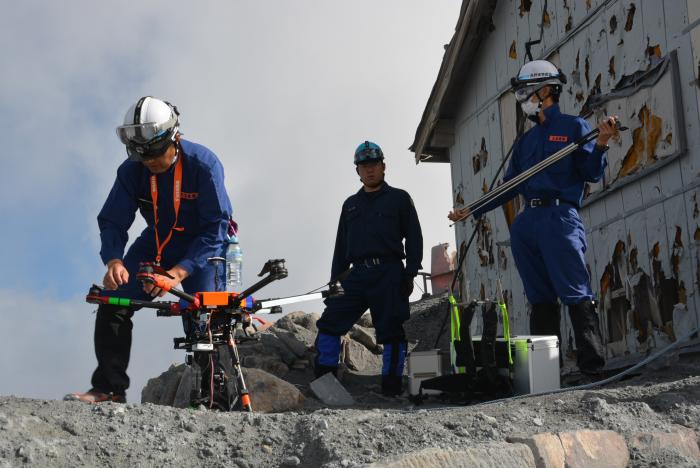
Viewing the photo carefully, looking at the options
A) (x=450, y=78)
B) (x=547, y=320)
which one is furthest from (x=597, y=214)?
(x=450, y=78)

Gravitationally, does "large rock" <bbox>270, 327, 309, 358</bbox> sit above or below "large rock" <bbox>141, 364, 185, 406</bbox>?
above

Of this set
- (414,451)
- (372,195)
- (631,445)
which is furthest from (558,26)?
(414,451)

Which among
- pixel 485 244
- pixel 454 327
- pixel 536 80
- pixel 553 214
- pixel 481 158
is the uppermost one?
pixel 481 158

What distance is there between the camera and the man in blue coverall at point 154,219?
510 cm

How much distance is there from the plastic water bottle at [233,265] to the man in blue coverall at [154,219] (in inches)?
5.7

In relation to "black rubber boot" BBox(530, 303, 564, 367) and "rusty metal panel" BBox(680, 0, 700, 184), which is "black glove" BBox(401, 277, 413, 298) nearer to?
"black rubber boot" BBox(530, 303, 564, 367)

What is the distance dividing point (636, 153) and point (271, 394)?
351 cm

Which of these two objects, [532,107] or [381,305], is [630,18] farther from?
[381,305]

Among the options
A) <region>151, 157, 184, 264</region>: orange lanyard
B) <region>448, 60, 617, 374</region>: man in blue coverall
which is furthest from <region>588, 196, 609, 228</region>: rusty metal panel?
<region>151, 157, 184, 264</region>: orange lanyard

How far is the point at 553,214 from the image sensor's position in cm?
628

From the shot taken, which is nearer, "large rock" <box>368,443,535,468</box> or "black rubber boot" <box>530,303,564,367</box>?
"large rock" <box>368,443,535,468</box>

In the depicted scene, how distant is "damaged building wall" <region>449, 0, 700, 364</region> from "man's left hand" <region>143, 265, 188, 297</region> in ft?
12.9

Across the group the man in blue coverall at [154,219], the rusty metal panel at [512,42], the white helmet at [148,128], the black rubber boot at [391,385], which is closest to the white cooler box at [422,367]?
the black rubber boot at [391,385]

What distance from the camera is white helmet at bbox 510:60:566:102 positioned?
6578 mm
